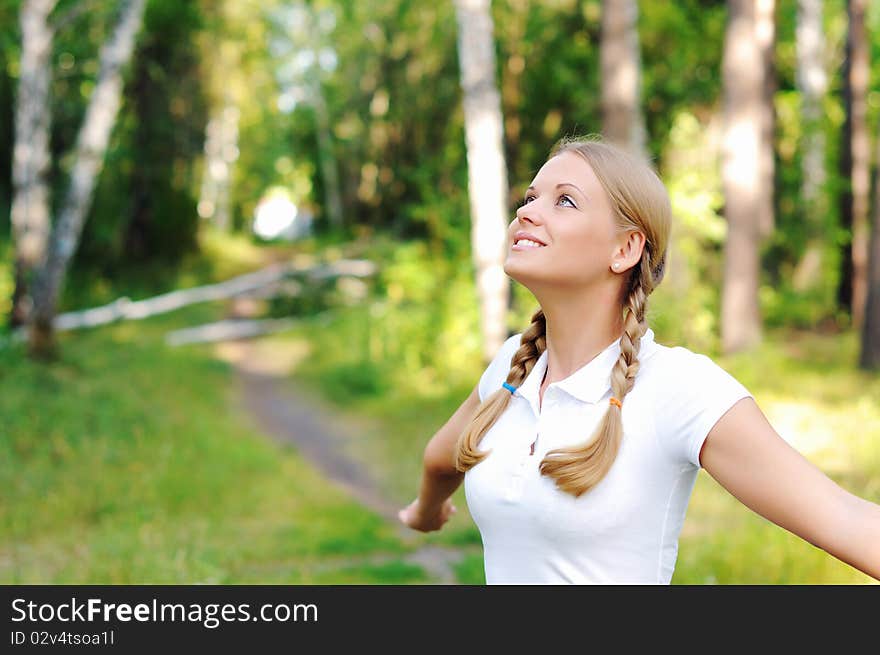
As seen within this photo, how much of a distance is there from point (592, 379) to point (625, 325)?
0.15m

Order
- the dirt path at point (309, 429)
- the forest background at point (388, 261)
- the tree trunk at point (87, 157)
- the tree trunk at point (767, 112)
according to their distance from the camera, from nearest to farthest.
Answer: the dirt path at point (309, 429), the forest background at point (388, 261), the tree trunk at point (87, 157), the tree trunk at point (767, 112)

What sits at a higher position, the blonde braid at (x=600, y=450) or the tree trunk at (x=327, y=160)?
the tree trunk at (x=327, y=160)

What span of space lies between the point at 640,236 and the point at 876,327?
35.1ft

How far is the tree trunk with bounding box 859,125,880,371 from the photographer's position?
464 inches

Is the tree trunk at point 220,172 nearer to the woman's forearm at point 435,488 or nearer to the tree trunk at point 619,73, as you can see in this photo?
the tree trunk at point 619,73

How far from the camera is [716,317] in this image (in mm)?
15344

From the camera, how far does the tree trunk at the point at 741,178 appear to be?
1332 cm

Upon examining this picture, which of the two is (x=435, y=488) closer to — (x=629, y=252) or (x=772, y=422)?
(x=629, y=252)

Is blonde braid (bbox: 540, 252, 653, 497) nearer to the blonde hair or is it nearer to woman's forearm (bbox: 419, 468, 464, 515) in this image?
the blonde hair

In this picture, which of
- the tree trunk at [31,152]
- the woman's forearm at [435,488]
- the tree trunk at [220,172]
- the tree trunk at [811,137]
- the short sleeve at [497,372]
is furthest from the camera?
the tree trunk at [220,172]

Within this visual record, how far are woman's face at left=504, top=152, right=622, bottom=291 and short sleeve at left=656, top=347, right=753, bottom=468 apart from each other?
275mm

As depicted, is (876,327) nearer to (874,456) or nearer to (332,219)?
(874,456)

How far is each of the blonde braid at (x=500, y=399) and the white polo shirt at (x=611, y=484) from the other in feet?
0.24

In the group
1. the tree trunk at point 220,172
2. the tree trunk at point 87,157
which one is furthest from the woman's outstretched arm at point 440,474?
the tree trunk at point 220,172
